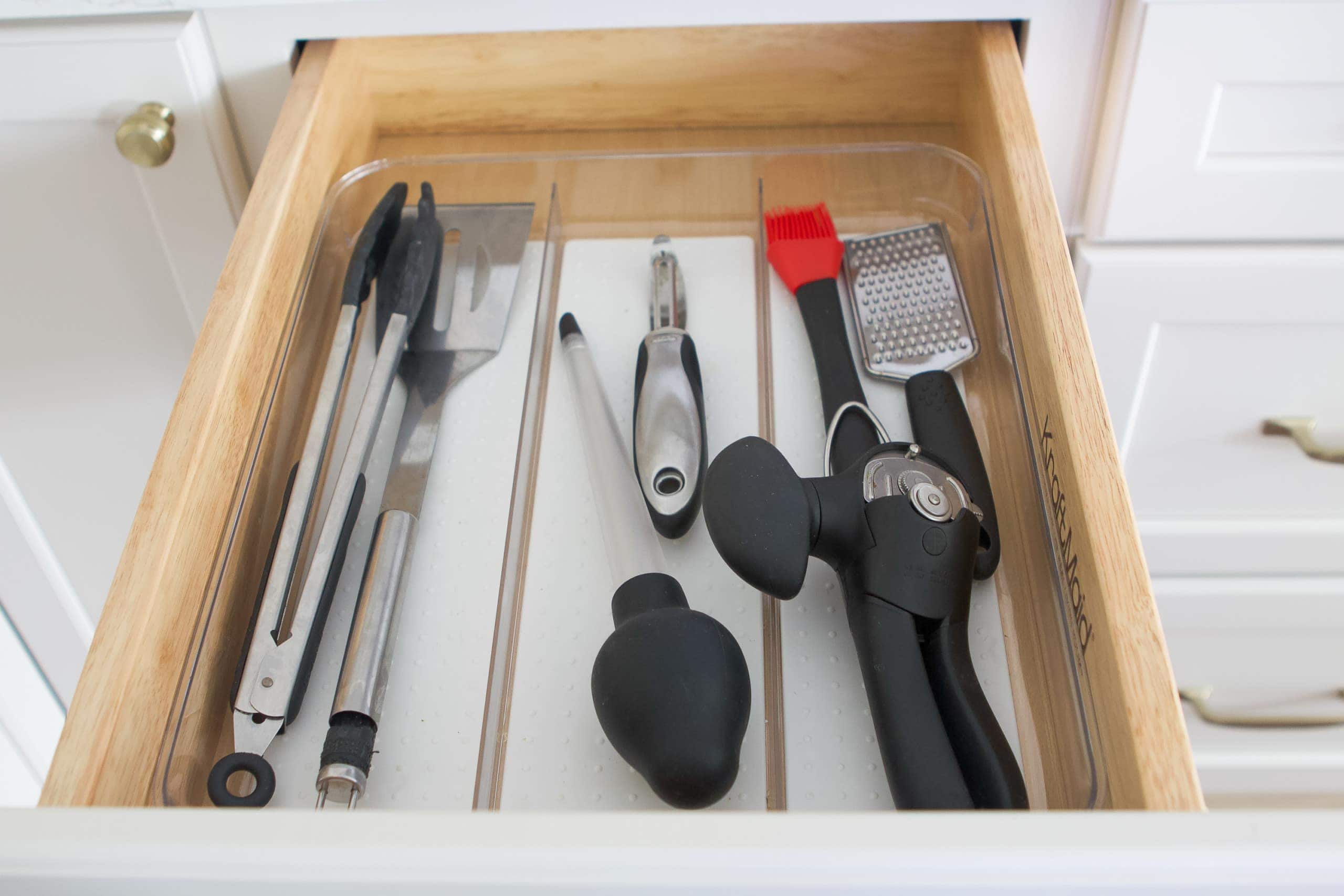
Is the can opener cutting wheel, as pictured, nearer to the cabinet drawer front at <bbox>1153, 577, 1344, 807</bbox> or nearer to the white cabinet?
the white cabinet

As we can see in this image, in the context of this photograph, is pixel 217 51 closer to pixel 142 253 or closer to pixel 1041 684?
pixel 142 253

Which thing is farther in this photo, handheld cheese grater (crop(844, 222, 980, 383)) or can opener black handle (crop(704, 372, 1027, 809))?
handheld cheese grater (crop(844, 222, 980, 383))

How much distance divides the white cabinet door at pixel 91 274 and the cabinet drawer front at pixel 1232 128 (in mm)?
577

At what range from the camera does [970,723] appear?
16.0 inches

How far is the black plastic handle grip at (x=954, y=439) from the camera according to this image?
18.9 inches

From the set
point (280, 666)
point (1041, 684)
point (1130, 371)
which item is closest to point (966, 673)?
point (1041, 684)

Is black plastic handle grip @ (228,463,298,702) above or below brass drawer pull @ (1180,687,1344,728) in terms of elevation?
below

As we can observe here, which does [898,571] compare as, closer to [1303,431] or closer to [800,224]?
[800,224]

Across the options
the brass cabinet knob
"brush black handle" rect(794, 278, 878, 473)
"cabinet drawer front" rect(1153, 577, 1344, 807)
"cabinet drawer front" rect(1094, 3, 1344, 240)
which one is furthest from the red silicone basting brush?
"cabinet drawer front" rect(1153, 577, 1344, 807)

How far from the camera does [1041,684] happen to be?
0.44m

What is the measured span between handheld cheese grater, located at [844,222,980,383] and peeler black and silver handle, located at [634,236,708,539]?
0.33ft

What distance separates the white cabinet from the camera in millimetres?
618

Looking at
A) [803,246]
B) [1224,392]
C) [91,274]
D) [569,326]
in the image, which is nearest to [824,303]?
[803,246]

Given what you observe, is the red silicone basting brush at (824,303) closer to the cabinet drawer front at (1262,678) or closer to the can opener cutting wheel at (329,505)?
the can opener cutting wheel at (329,505)
